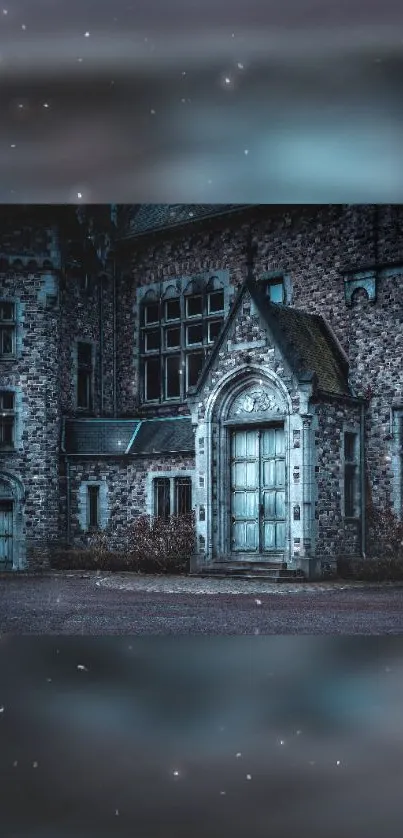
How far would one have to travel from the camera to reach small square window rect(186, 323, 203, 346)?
9.56 meters

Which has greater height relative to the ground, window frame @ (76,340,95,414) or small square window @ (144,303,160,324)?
small square window @ (144,303,160,324)

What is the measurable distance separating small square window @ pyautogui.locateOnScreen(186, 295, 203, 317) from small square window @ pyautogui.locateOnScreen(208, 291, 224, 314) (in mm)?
92

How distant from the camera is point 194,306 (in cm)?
960

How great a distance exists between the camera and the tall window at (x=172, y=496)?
9.32 meters

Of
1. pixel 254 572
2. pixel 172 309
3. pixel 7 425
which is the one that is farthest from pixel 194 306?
pixel 254 572

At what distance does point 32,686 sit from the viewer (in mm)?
4523

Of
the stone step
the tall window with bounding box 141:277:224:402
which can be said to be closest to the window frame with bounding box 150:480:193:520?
the stone step

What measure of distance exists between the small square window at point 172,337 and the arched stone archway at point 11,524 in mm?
1934

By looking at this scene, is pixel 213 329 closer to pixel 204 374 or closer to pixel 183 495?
pixel 204 374

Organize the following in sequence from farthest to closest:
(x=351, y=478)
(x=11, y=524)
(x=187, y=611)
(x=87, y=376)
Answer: (x=87, y=376)
(x=11, y=524)
(x=351, y=478)
(x=187, y=611)

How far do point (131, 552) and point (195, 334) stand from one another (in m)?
2.18

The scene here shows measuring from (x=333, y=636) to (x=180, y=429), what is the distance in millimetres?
3994

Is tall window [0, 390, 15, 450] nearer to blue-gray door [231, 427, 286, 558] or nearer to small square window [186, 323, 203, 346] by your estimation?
small square window [186, 323, 203, 346]
